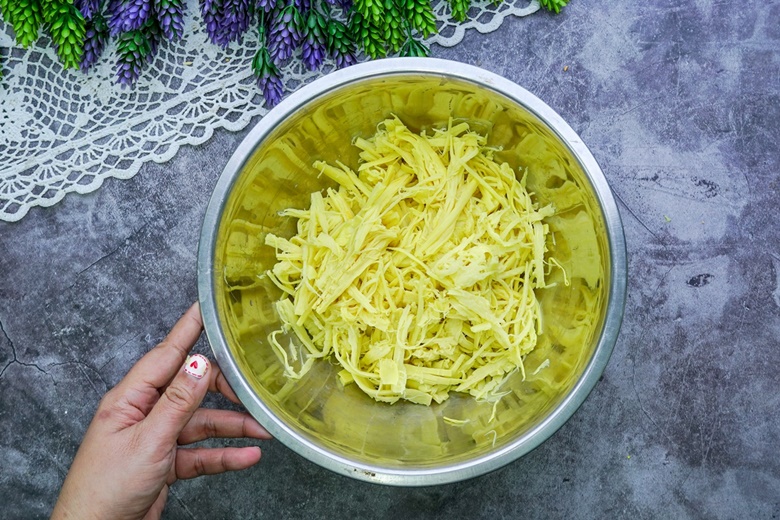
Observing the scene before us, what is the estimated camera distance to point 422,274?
1.44m

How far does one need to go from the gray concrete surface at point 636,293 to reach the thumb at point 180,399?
44 centimetres

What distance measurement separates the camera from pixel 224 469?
61.6 inches

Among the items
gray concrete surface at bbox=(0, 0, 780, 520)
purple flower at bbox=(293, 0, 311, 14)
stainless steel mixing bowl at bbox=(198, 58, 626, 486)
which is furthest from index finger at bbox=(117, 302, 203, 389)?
purple flower at bbox=(293, 0, 311, 14)

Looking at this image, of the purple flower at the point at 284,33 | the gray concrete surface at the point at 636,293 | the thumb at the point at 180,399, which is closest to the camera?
the thumb at the point at 180,399

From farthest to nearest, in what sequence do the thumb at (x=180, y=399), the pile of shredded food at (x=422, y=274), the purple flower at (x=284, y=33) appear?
the purple flower at (x=284, y=33) < the pile of shredded food at (x=422, y=274) < the thumb at (x=180, y=399)

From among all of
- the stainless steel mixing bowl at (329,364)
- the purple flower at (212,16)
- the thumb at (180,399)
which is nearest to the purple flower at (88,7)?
the purple flower at (212,16)

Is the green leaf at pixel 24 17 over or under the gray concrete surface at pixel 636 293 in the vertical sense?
over

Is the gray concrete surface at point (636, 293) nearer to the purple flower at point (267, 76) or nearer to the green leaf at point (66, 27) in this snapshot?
the purple flower at point (267, 76)

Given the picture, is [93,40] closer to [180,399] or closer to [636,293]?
[180,399]

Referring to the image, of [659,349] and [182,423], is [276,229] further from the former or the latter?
[659,349]

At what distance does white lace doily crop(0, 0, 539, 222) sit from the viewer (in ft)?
5.77

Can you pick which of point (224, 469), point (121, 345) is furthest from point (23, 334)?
point (224, 469)

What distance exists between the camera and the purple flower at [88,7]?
1.67m

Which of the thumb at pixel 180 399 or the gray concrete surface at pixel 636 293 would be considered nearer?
the thumb at pixel 180 399
